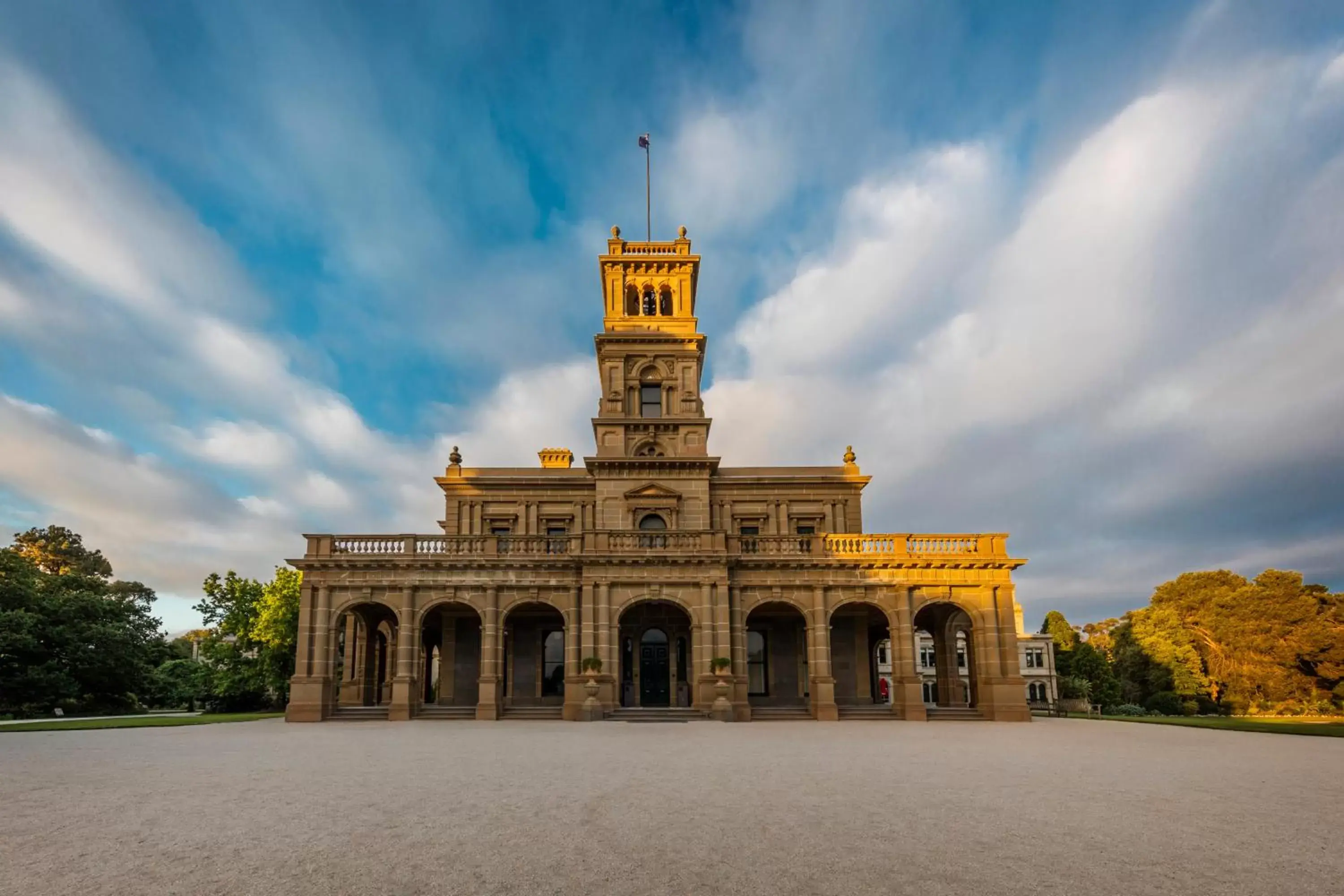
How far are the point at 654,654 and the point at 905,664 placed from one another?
40.5 ft

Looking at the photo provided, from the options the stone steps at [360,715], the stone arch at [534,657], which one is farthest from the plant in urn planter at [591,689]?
the stone steps at [360,715]

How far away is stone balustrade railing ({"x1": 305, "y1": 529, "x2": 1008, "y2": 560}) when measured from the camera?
35.9 m

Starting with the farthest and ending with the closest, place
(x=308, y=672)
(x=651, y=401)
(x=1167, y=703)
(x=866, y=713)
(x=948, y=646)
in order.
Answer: (x=1167, y=703)
(x=651, y=401)
(x=948, y=646)
(x=866, y=713)
(x=308, y=672)

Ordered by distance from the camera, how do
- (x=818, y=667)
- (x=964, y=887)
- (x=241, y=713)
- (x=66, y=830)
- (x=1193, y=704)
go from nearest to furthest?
(x=964, y=887)
(x=66, y=830)
(x=818, y=667)
(x=241, y=713)
(x=1193, y=704)

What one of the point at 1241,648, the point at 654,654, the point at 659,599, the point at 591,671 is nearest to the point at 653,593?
the point at 659,599

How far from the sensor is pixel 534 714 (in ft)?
116

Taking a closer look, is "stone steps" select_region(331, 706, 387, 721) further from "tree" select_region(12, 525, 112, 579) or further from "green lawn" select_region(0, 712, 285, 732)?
"tree" select_region(12, 525, 112, 579)

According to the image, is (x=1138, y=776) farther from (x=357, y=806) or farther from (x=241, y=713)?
(x=241, y=713)

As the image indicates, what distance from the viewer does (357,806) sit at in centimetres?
1160

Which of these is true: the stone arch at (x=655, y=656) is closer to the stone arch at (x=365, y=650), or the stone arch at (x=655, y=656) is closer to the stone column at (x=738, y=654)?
the stone column at (x=738, y=654)

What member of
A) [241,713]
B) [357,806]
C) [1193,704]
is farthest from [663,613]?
[1193,704]

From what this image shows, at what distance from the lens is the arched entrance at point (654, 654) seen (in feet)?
127

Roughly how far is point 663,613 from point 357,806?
28.1 meters

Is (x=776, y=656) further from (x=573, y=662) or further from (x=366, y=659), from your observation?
(x=366, y=659)
